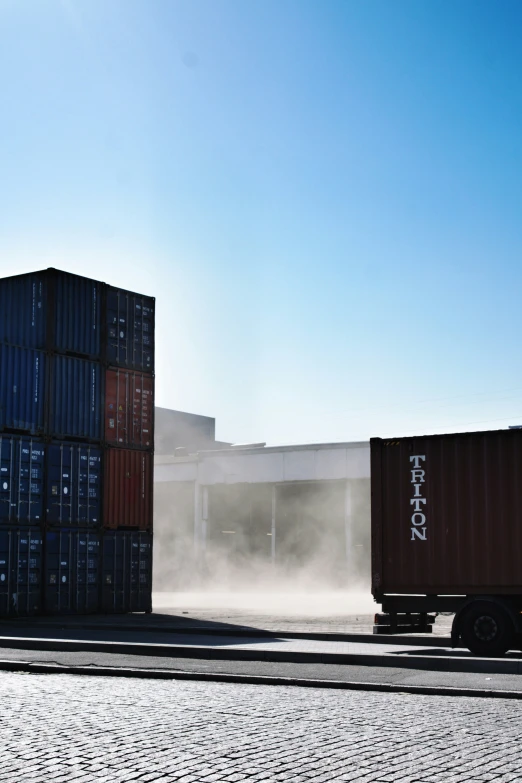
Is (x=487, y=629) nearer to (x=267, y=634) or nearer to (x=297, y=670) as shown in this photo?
(x=297, y=670)

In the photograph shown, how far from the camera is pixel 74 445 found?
90.4ft

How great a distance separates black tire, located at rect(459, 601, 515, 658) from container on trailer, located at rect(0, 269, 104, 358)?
15.1 m

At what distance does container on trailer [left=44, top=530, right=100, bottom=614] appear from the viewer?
2656 centimetres

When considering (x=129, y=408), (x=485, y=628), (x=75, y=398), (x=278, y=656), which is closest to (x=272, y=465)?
(x=129, y=408)

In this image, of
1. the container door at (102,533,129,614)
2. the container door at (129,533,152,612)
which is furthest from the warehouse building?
the container door at (102,533,129,614)

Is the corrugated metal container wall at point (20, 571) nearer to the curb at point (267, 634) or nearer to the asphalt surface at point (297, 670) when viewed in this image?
the curb at point (267, 634)

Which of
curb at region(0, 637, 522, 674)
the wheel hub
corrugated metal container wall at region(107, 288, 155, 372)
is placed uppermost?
corrugated metal container wall at region(107, 288, 155, 372)

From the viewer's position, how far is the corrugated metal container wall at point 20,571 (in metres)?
25.5

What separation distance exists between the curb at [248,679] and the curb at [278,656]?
2.11 metres

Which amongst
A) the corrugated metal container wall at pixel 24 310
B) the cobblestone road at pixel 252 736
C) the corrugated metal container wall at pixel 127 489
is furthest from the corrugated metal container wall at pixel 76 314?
the cobblestone road at pixel 252 736

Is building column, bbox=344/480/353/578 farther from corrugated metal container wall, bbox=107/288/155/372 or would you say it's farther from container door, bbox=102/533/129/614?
container door, bbox=102/533/129/614

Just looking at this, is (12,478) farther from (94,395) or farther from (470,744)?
(470,744)

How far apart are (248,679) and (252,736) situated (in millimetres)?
4676

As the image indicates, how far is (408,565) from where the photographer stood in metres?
17.3
